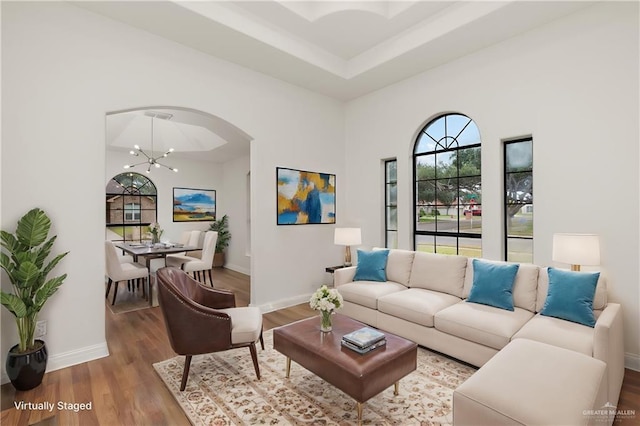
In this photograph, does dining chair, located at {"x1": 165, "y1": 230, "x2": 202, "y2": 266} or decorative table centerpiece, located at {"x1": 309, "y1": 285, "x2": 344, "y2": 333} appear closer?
decorative table centerpiece, located at {"x1": 309, "y1": 285, "x2": 344, "y2": 333}

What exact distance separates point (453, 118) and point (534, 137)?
1.12 meters

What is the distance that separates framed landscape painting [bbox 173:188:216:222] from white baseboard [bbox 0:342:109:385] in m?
5.10

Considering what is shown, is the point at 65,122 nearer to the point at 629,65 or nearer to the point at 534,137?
the point at 534,137

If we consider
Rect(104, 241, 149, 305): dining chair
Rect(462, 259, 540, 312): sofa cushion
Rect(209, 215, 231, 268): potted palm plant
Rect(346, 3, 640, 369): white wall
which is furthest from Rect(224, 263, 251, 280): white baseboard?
Rect(462, 259, 540, 312): sofa cushion

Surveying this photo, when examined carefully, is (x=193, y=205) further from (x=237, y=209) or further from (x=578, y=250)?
(x=578, y=250)

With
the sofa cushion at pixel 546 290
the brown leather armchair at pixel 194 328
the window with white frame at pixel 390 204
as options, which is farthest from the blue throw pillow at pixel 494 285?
the brown leather armchair at pixel 194 328

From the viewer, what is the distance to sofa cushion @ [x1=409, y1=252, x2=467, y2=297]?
11.6ft

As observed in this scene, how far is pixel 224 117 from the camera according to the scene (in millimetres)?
4055

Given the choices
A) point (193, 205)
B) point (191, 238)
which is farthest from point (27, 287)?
point (193, 205)

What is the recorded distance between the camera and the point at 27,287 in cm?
250

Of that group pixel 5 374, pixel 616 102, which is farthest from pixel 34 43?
pixel 616 102

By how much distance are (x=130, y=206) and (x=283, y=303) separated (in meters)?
4.94

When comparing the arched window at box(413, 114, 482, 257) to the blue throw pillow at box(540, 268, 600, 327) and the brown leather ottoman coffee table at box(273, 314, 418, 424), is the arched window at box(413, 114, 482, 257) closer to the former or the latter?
the blue throw pillow at box(540, 268, 600, 327)

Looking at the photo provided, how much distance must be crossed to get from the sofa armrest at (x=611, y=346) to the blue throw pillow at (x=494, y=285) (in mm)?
698
